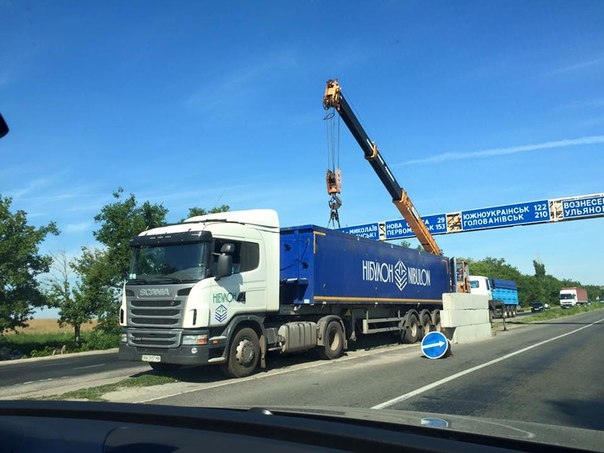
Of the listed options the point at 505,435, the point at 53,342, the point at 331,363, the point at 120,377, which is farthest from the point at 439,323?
the point at 505,435

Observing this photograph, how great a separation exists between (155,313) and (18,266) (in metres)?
14.2

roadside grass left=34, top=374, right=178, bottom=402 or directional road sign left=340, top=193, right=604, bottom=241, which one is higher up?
directional road sign left=340, top=193, right=604, bottom=241

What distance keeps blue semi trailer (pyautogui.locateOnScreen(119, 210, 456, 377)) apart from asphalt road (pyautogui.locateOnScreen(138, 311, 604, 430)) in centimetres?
72

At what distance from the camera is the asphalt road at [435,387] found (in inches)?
300

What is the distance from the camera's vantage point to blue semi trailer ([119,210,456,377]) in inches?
419

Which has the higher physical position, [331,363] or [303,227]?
[303,227]

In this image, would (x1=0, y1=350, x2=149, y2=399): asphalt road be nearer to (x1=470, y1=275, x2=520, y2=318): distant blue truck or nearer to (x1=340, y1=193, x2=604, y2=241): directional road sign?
(x1=340, y1=193, x2=604, y2=241): directional road sign

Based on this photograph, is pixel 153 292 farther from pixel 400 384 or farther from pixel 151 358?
pixel 400 384

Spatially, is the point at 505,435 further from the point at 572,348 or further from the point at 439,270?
the point at 439,270

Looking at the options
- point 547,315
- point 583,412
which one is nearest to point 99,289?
point 583,412

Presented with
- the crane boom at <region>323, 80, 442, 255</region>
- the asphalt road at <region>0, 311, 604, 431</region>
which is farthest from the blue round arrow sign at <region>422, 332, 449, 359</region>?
the crane boom at <region>323, 80, 442, 255</region>

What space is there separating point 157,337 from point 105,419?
Result: 8.70 metres

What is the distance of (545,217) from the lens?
3047 centimetres

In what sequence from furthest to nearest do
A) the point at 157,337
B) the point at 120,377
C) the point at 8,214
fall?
the point at 8,214
the point at 120,377
the point at 157,337
